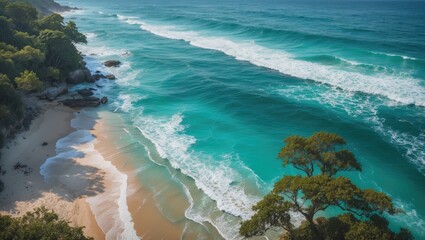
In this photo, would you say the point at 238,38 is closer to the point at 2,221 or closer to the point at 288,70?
the point at 288,70

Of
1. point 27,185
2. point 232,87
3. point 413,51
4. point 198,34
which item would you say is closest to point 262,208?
point 27,185

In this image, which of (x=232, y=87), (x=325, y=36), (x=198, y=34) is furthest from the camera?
(x=198, y=34)

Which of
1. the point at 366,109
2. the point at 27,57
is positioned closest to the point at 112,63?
the point at 27,57

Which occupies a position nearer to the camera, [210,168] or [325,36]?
[210,168]

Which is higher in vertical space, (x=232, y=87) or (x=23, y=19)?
(x=23, y=19)

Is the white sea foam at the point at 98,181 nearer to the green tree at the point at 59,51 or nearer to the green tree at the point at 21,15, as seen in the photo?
the green tree at the point at 59,51

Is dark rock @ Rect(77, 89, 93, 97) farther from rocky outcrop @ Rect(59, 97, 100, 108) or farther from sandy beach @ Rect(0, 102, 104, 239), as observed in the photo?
sandy beach @ Rect(0, 102, 104, 239)
